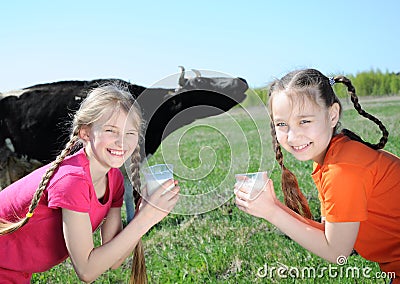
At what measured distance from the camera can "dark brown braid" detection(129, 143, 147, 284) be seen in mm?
2393

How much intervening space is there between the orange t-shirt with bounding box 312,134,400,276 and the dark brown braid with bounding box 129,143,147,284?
857 millimetres

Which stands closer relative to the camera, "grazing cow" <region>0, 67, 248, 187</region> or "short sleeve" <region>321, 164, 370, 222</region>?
"short sleeve" <region>321, 164, 370, 222</region>

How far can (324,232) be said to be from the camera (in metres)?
2.34

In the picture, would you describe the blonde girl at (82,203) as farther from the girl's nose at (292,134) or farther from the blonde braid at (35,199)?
the girl's nose at (292,134)

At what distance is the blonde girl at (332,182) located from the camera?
7.41 feet

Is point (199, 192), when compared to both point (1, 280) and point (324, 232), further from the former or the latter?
point (1, 280)

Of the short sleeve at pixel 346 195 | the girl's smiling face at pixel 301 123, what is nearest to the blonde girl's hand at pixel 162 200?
the girl's smiling face at pixel 301 123

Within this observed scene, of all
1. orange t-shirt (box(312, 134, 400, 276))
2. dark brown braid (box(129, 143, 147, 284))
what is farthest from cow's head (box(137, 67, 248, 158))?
orange t-shirt (box(312, 134, 400, 276))

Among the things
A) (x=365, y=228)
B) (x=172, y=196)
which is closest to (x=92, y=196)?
(x=172, y=196)

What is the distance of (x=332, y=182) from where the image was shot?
88.8 inches

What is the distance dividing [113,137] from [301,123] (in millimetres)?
865

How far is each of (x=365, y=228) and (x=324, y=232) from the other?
252 millimetres

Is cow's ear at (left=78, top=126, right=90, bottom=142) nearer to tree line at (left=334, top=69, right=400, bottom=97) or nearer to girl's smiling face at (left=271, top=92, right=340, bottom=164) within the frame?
girl's smiling face at (left=271, top=92, right=340, bottom=164)

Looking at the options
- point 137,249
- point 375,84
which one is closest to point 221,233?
point 137,249
